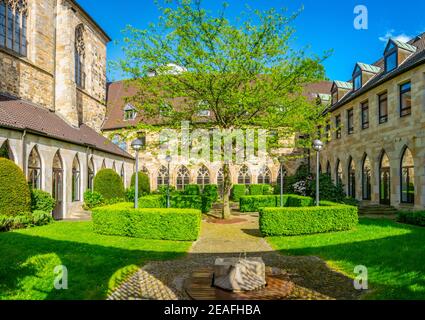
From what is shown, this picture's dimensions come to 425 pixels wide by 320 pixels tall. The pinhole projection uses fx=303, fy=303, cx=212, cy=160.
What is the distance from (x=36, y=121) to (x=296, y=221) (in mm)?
15885

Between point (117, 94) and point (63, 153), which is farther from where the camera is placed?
point (117, 94)

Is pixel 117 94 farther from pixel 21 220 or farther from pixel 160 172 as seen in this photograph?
pixel 21 220

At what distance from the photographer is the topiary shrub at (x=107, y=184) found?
21297 mm

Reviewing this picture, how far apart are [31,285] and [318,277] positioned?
5.94 m

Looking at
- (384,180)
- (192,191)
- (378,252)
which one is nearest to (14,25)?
(192,191)

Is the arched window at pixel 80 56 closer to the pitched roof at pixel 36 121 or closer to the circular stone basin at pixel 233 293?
the pitched roof at pixel 36 121

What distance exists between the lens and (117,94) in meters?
36.5

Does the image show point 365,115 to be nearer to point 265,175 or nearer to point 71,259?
point 265,175

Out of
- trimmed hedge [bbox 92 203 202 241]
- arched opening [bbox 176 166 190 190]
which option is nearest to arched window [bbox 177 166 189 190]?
arched opening [bbox 176 166 190 190]

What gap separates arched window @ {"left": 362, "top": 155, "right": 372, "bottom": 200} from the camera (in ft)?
68.4

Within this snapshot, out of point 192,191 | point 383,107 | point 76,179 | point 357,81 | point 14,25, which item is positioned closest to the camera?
point 383,107

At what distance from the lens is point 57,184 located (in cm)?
1909

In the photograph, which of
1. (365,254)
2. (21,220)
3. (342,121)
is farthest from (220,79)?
(342,121)

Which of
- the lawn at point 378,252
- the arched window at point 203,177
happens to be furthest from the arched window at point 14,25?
the lawn at point 378,252
